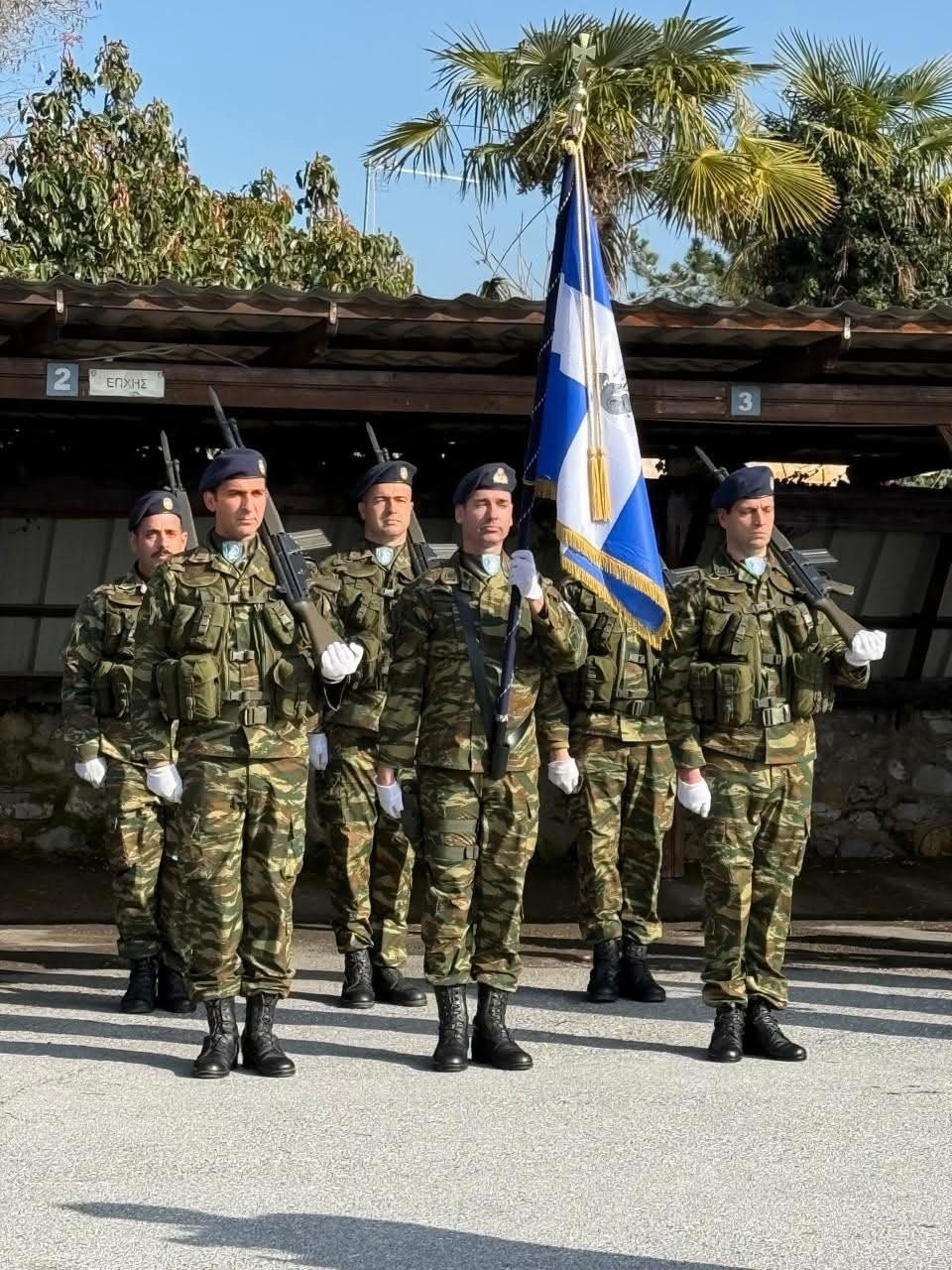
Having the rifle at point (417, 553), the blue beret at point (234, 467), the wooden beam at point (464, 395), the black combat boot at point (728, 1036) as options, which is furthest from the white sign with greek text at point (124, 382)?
the black combat boot at point (728, 1036)

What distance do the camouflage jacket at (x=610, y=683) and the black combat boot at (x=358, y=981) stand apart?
1298 mm

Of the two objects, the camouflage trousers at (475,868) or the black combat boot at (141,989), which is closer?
the camouflage trousers at (475,868)

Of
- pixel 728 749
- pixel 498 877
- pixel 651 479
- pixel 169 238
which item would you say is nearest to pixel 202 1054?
pixel 498 877

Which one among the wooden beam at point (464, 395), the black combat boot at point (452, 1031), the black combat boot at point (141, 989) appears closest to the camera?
the black combat boot at point (452, 1031)

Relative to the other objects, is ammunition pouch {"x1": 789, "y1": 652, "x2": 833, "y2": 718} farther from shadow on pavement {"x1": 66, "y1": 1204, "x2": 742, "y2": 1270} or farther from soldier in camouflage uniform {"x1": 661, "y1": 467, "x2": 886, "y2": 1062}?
shadow on pavement {"x1": 66, "y1": 1204, "x2": 742, "y2": 1270}

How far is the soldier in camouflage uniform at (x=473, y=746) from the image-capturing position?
6.04 m

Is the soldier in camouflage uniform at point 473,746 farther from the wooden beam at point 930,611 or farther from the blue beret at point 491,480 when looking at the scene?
the wooden beam at point 930,611

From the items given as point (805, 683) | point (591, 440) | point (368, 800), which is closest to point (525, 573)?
point (591, 440)

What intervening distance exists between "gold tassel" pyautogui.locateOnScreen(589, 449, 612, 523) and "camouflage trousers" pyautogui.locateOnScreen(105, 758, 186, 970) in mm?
2164

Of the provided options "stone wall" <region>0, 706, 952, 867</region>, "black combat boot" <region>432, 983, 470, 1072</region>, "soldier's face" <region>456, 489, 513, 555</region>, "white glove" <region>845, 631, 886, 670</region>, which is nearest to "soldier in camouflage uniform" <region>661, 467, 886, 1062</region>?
"white glove" <region>845, 631, 886, 670</region>

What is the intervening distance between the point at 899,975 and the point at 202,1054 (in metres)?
3.43

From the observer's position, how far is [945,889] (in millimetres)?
10469

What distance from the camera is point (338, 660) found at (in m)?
5.83

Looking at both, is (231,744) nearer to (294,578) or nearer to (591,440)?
(294,578)
